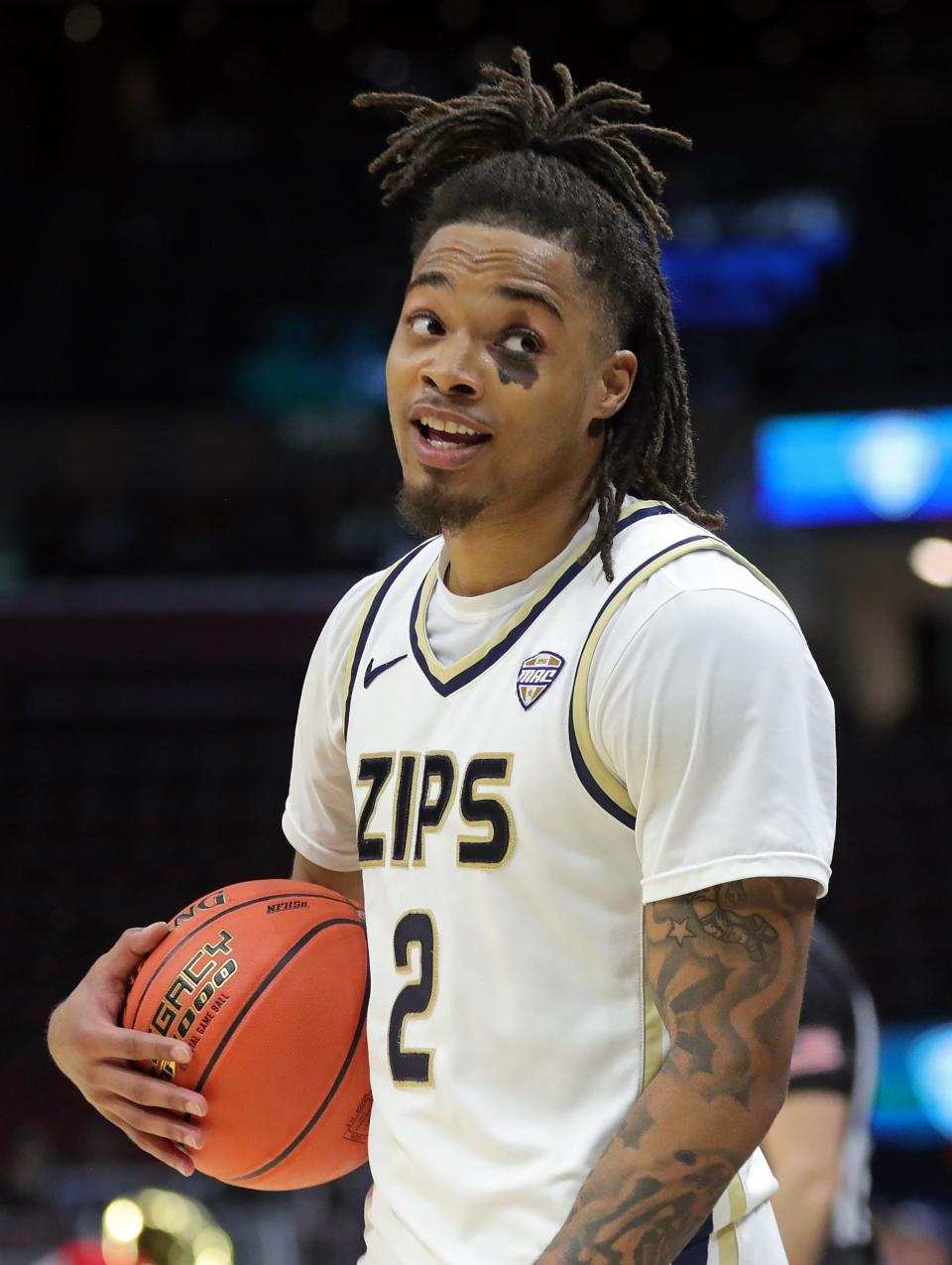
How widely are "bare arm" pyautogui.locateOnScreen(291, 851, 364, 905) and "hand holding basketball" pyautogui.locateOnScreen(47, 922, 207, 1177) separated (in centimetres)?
35

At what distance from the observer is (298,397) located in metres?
13.0

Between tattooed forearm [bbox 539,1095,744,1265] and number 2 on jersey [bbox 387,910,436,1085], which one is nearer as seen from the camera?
tattooed forearm [bbox 539,1095,744,1265]

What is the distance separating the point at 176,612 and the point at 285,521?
1438 mm

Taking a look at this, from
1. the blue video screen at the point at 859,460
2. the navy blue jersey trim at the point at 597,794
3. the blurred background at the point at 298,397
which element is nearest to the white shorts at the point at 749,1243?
the navy blue jersey trim at the point at 597,794

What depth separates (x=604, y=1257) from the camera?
1538 millimetres

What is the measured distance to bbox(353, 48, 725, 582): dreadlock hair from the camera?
6.23 feet

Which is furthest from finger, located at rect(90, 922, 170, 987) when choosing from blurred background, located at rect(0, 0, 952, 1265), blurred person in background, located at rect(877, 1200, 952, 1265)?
blurred background, located at rect(0, 0, 952, 1265)

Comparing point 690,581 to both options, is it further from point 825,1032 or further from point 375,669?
point 825,1032

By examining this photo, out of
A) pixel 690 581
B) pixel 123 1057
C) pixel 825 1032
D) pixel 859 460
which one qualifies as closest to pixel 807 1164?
pixel 825 1032

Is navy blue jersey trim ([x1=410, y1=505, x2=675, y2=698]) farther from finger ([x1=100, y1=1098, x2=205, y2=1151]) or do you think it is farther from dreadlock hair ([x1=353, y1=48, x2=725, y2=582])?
finger ([x1=100, y1=1098, x2=205, y2=1151])

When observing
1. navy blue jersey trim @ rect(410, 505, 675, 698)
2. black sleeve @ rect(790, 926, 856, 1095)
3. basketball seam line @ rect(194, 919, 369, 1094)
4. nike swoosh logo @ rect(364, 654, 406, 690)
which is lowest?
black sleeve @ rect(790, 926, 856, 1095)

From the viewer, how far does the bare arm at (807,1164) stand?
2705mm

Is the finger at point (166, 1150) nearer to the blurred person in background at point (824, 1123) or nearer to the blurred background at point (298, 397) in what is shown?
the blurred person in background at point (824, 1123)

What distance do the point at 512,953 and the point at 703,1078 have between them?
0.25 meters
